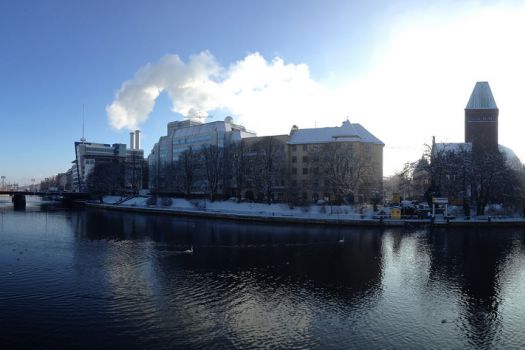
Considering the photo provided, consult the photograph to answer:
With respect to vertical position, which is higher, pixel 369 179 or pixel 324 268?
pixel 369 179

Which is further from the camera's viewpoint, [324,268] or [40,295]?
[324,268]

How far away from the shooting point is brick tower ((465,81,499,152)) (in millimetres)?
106125

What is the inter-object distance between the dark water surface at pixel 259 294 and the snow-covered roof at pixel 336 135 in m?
50.0

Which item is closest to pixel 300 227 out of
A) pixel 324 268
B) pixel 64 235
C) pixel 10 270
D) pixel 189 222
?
pixel 189 222

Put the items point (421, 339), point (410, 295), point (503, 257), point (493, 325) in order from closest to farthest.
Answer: point (421, 339), point (493, 325), point (410, 295), point (503, 257)

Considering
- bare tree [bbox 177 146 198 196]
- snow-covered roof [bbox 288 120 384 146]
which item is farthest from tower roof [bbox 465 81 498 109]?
bare tree [bbox 177 146 198 196]

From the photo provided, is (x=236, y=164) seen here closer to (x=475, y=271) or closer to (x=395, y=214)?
(x=395, y=214)

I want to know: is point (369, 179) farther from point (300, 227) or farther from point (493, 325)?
point (493, 325)

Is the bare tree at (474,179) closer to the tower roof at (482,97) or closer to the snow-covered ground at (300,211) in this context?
the snow-covered ground at (300,211)

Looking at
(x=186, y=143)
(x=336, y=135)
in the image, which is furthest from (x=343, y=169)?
(x=186, y=143)

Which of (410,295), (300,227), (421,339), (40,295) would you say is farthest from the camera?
(300,227)

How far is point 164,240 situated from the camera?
4797 cm

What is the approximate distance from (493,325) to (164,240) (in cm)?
3519

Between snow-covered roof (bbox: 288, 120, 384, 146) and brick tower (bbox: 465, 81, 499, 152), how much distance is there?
89.8ft
